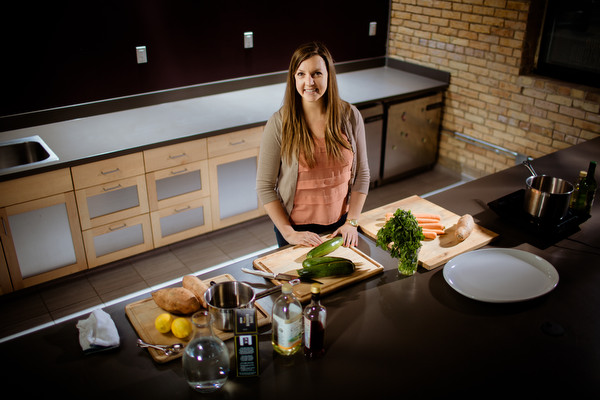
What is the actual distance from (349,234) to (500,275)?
0.60m

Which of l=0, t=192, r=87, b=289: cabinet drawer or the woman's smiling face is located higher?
the woman's smiling face

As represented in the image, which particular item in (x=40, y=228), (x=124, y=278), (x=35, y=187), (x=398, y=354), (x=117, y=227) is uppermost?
(x=398, y=354)

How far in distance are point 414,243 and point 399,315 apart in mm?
255

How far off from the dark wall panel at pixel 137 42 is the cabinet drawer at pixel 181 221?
997 mm

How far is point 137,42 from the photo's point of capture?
13.0 ft

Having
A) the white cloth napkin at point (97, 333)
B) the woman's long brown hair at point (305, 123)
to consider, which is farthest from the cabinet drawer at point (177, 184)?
the white cloth napkin at point (97, 333)

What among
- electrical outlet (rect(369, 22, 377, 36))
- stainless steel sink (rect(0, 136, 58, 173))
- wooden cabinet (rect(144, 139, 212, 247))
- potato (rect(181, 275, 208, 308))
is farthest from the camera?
electrical outlet (rect(369, 22, 377, 36))

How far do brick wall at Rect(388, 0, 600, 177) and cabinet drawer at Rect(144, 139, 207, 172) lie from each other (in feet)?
7.81

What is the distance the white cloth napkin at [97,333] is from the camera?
161 cm

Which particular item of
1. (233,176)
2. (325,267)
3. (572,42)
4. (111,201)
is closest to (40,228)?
(111,201)

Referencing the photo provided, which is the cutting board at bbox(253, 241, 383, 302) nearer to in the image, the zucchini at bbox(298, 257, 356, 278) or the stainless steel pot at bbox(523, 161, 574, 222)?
the zucchini at bbox(298, 257, 356, 278)

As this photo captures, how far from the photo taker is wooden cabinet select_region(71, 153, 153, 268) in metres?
3.36

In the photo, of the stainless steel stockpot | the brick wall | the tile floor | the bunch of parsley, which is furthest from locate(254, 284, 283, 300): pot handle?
the brick wall

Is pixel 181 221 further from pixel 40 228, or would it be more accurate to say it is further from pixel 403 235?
pixel 403 235
